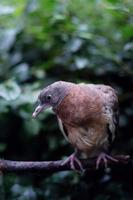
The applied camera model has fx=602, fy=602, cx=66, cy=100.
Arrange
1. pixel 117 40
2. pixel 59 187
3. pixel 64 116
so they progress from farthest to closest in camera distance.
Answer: pixel 117 40, pixel 59 187, pixel 64 116

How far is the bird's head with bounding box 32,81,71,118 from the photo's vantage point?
3.57 metres

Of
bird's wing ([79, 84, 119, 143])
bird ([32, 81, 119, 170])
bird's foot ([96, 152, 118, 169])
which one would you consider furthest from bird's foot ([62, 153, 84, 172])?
bird's wing ([79, 84, 119, 143])

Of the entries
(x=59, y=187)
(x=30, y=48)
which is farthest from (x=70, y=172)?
(x=30, y=48)

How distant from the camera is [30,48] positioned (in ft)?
15.7

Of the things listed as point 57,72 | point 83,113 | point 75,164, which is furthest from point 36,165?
point 57,72

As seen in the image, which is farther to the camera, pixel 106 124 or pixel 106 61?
pixel 106 61

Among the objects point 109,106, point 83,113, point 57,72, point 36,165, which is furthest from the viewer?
point 57,72

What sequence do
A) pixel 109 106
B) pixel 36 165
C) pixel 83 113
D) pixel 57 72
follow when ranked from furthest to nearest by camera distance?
1. pixel 57 72
2. pixel 109 106
3. pixel 83 113
4. pixel 36 165

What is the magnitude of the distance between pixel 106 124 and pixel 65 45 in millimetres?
972

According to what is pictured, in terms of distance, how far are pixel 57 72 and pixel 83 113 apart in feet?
3.45

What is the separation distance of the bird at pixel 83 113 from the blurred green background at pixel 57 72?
1.05ft

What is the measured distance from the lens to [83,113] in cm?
356

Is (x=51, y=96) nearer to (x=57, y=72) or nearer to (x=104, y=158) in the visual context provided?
(x=104, y=158)

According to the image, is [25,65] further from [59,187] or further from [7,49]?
[59,187]
